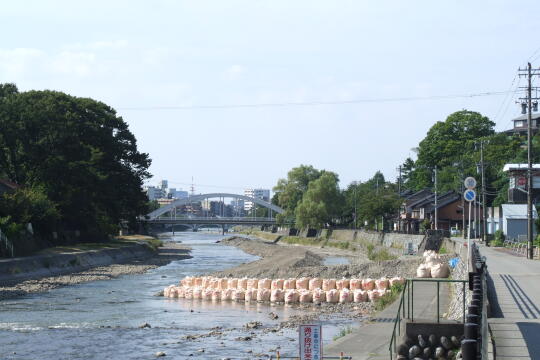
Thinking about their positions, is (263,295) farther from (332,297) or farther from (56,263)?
(56,263)

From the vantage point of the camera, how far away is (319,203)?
408 ft

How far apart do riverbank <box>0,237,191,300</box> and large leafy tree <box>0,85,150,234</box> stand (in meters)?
3.98

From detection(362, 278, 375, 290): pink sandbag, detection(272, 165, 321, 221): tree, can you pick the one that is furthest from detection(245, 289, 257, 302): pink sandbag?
detection(272, 165, 321, 221): tree

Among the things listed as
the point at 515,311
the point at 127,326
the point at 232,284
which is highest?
the point at 515,311

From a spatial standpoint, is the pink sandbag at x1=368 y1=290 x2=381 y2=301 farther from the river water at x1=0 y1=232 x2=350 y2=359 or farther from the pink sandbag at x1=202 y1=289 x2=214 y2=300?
the pink sandbag at x1=202 y1=289 x2=214 y2=300

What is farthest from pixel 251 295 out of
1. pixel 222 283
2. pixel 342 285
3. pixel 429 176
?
pixel 429 176

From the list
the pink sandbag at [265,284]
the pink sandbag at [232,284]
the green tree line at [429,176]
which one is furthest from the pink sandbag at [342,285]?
the green tree line at [429,176]

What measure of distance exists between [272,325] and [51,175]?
1571 inches

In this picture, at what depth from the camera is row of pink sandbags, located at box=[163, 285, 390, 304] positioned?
37.8m

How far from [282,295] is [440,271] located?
7987 millimetres

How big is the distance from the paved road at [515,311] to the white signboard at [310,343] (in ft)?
11.3

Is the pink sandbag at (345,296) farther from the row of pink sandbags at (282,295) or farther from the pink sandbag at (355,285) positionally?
the pink sandbag at (355,285)

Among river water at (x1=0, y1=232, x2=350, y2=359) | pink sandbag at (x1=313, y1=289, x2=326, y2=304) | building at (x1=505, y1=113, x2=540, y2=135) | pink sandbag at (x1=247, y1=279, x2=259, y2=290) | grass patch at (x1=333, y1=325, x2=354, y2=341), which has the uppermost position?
building at (x1=505, y1=113, x2=540, y2=135)

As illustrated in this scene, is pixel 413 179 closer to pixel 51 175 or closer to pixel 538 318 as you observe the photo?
pixel 51 175
